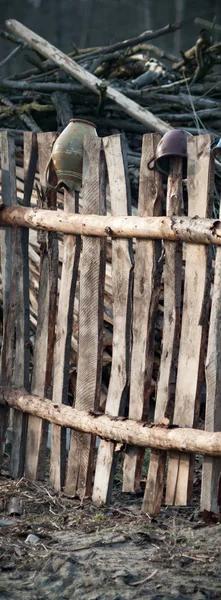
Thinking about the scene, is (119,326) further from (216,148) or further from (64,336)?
(216,148)

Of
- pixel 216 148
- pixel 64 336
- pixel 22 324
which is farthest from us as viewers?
pixel 22 324

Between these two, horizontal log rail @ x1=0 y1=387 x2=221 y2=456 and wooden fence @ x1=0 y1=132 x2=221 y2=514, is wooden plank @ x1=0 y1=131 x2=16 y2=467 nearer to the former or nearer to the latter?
wooden fence @ x1=0 y1=132 x2=221 y2=514

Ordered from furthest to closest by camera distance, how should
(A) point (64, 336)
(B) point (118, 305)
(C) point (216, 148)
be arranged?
(A) point (64, 336) → (B) point (118, 305) → (C) point (216, 148)

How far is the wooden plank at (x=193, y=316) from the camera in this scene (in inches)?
155

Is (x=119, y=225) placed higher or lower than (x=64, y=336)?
higher

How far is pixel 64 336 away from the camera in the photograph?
4.68 meters

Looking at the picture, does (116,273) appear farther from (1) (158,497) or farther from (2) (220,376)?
(1) (158,497)

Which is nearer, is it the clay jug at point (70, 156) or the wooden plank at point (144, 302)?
the wooden plank at point (144, 302)

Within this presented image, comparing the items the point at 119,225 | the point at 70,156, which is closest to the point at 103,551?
the point at 119,225

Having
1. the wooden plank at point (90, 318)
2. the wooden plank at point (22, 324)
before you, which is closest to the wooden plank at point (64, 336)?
the wooden plank at point (90, 318)

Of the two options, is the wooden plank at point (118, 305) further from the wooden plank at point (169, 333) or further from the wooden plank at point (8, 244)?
the wooden plank at point (8, 244)

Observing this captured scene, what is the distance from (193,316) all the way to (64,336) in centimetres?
91

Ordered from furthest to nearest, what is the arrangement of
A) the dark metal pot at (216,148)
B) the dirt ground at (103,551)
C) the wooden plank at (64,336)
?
the wooden plank at (64,336), the dark metal pot at (216,148), the dirt ground at (103,551)

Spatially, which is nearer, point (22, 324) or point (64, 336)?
point (64, 336)
